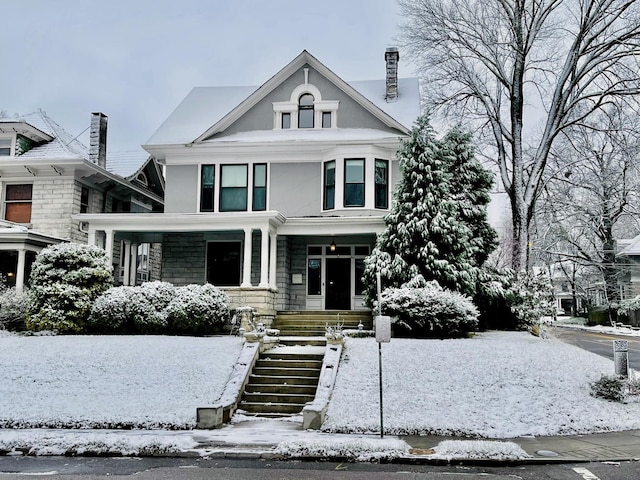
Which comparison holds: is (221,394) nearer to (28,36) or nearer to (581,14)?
(581,14)

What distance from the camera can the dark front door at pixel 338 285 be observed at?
21359mm

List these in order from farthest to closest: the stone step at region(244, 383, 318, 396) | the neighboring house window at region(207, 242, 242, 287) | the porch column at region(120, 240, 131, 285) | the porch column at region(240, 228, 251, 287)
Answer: the porch column at region(120, 240, 131, 285), the neighboring house window at region(207, 242, 242, 287), the porch column at region(240, 228, 251, 287), the stone step at region(244, 383, 318, 396)

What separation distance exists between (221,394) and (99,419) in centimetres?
227

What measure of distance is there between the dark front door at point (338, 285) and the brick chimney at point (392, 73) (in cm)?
697

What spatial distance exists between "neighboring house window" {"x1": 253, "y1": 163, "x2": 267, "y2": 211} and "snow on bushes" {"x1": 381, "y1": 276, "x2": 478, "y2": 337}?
738cm

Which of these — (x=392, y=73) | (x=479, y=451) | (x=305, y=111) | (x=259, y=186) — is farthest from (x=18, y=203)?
(x=479, y=451)

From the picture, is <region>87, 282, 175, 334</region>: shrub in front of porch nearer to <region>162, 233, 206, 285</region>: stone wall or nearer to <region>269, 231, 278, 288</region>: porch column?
<region>269, 231, 278, 288</region>: porch column

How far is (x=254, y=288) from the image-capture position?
18672 mm

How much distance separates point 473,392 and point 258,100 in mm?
14742

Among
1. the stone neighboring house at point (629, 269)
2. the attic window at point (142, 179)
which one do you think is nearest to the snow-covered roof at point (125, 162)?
the attic window at point (142, 179)

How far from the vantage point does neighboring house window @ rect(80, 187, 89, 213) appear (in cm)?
2297

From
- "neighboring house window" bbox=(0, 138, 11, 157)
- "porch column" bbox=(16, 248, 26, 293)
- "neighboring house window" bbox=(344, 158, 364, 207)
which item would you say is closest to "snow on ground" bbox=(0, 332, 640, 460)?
"porch column" bbox=(16, 248, 26, 293)

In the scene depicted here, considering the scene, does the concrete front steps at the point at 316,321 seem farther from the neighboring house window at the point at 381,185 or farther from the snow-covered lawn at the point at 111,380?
the neighboring house window at the point at 381,185

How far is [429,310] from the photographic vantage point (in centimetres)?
1559
